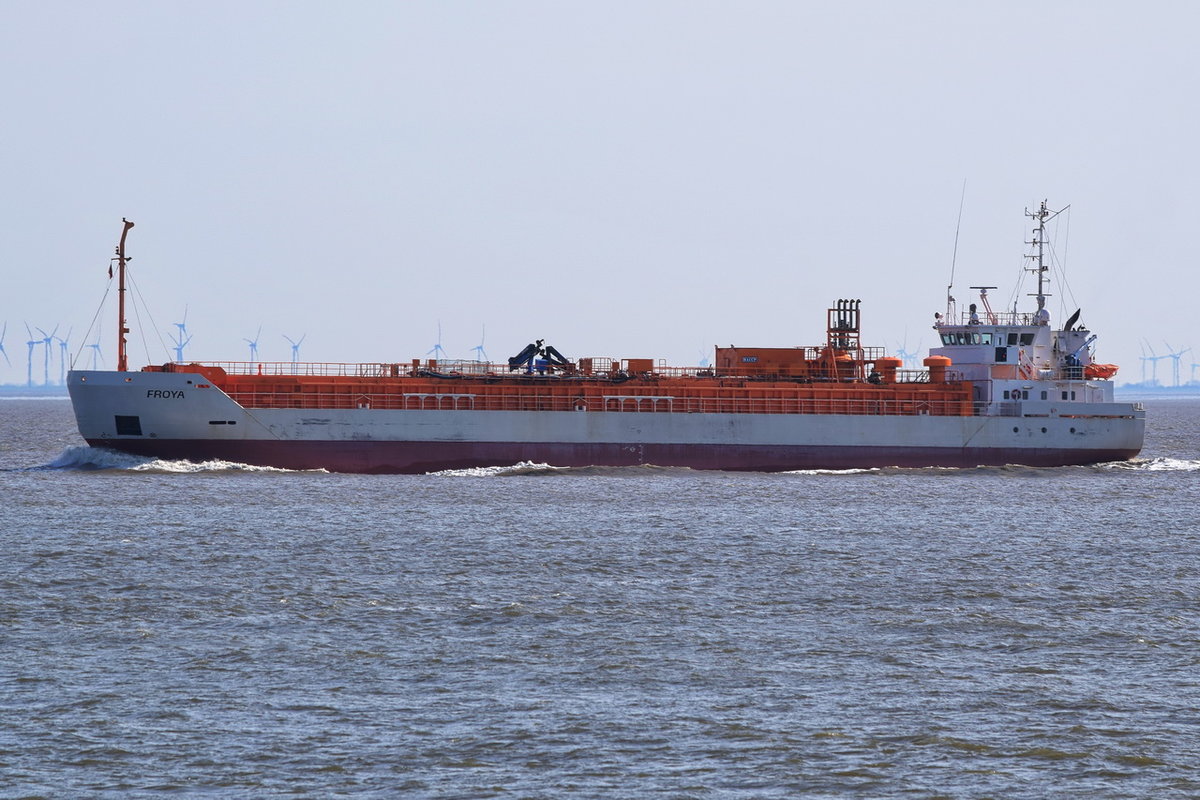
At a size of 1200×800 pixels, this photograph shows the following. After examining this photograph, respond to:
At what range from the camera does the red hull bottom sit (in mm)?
53531

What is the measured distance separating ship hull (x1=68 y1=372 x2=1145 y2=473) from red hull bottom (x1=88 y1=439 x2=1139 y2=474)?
0.17 feet

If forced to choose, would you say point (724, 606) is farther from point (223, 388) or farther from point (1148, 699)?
point (223, 388)

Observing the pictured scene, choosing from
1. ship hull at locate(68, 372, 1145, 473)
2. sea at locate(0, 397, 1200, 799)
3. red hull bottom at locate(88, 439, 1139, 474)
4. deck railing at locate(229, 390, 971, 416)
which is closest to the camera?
sea at locate(0, 397, 1200, 799)

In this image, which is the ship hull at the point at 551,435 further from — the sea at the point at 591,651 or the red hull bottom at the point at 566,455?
the sea at the point at 591,651

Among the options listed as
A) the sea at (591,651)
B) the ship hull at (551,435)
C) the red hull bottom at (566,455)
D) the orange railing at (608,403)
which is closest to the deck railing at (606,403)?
the orange railing at (608,403)

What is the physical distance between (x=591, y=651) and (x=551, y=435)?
3310 cm

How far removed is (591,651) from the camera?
78.6ft

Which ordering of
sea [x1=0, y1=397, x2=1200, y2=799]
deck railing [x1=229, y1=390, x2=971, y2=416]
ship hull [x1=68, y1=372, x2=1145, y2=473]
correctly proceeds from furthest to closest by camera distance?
deck railing [x1=229, y1=390, x2=971, y2=416] < ship hull [x1=68, y1=372, x2=1145, y2=473] < sea [x1=0, y1=397, x2=1200, y2=799]

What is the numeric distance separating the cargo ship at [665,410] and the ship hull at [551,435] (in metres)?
0.06

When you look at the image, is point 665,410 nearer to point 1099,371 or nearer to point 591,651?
point 1099,371

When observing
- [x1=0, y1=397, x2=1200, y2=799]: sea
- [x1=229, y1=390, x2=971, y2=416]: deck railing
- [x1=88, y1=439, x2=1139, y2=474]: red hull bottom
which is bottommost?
[x1=0, y1=397, x2=1200, y2=799]: sea

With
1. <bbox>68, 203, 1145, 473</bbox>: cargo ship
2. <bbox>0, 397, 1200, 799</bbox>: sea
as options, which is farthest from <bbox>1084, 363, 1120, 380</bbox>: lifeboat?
<bbox>0, 397, 1200, 799</bbox>: sea

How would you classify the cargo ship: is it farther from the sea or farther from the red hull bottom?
the sea

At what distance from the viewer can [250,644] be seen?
24172mm
